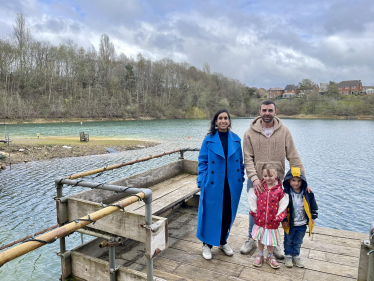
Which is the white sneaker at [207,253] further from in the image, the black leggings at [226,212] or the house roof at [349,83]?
the house roof at [349,83]

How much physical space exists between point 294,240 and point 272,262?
0.39 metres

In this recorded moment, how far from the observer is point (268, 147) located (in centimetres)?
357

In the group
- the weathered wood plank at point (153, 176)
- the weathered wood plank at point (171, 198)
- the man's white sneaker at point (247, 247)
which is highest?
the weathered wood plank at point (153, 176)

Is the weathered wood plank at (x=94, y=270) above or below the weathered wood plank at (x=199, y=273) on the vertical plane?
above

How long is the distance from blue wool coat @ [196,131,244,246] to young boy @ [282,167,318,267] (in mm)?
675

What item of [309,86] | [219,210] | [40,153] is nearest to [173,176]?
[219,210]

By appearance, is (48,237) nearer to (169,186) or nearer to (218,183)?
(218,183)

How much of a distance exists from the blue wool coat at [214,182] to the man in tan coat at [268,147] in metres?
0.19

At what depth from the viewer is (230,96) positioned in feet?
346

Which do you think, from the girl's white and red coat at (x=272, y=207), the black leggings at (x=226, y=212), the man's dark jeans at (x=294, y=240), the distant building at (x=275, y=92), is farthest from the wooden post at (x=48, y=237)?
the distant building at (x=275, y=92)

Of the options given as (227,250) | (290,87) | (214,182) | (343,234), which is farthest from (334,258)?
(290,87)

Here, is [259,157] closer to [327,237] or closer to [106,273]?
[327,237]

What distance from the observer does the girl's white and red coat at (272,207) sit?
336cm

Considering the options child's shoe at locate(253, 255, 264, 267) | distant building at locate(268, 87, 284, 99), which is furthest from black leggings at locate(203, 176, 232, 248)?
distant building at locate(268, 87, 284, 99)
